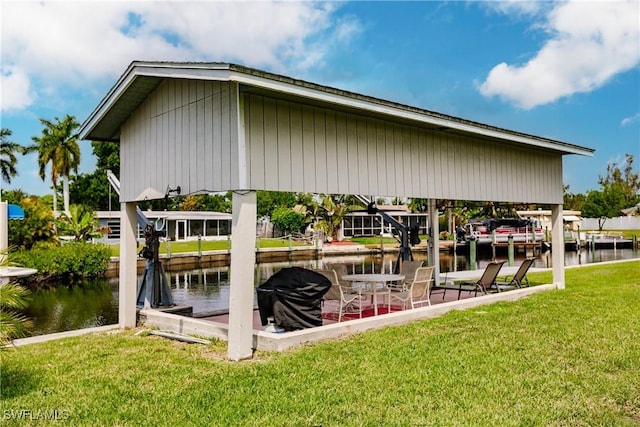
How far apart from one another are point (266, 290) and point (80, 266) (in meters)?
17.0

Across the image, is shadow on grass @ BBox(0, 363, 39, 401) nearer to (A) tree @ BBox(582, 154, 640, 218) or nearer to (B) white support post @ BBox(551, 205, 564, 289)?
(B) white support post @ BBox(551, 205, 564, 289)

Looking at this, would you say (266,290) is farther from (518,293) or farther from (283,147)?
(518,293)

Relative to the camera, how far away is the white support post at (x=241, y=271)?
6.32 meters

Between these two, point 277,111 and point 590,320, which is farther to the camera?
point 590,320

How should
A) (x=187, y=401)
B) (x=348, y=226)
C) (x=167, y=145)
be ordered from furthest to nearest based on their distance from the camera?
(x=348, y=226)
(x=167, y=145)
(x=187, y=401)

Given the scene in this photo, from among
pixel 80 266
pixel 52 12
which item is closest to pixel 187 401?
pixel 52 12

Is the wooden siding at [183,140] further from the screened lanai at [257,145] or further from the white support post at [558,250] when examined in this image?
the white support post at [558,250]

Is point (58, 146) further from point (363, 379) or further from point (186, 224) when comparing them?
point (363, 379)

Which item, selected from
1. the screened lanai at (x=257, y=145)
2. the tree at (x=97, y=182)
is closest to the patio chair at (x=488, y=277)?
the screened lanai at (x=257, y=145)

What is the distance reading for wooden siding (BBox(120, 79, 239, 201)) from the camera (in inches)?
256

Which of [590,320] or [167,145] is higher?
[167,145]

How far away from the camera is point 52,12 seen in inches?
412

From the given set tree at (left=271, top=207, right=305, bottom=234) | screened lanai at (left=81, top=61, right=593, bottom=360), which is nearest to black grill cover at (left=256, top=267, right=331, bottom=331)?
screened lanai at (left=81, top=61, right=593, bottom=360)

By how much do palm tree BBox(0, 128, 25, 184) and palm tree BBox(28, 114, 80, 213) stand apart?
158 inches
